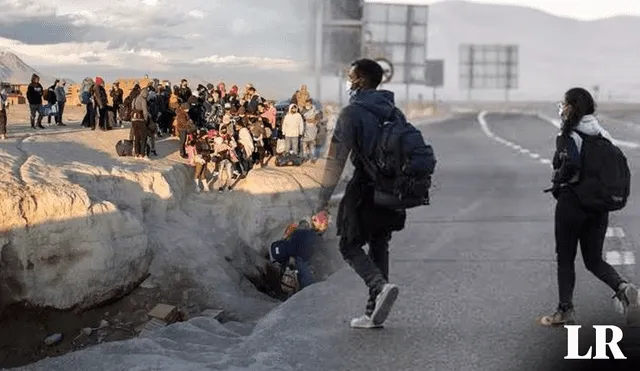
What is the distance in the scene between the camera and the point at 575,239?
538 centimetres

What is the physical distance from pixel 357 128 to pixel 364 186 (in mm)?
340

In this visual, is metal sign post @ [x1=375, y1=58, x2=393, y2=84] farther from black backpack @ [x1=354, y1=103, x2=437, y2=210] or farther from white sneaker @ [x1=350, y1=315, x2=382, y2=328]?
white sneaker @ [x1=350, y1=315, x2=382, y2=328]

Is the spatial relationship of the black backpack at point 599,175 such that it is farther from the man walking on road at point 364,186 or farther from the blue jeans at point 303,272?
the blue jeans at point 303,272

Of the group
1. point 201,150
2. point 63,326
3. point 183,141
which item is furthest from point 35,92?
point 201,150

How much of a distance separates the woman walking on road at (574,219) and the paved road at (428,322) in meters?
0.28

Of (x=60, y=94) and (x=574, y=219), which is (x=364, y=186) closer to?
(x=574, y=219)

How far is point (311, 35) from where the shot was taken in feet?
24.9

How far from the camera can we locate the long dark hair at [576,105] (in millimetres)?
5121

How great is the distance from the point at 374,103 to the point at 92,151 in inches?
405

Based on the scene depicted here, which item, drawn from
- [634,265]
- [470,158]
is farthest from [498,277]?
[470,158]

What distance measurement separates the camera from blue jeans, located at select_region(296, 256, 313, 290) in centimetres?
860

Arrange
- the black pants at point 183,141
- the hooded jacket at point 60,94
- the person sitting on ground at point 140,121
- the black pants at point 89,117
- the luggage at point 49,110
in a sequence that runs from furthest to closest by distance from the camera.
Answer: the luggage at point 49,110 → the hooded jacket at point 60,94 → the black pants at point 89,117 → the person sitting on ground at point 140,121 → the black pants at point 183,141

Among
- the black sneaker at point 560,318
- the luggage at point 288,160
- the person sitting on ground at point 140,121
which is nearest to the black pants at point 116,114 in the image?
the person sitting on ground at point 140,121

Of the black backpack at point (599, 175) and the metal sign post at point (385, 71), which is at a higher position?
the metal sign post at point (385, 71)
